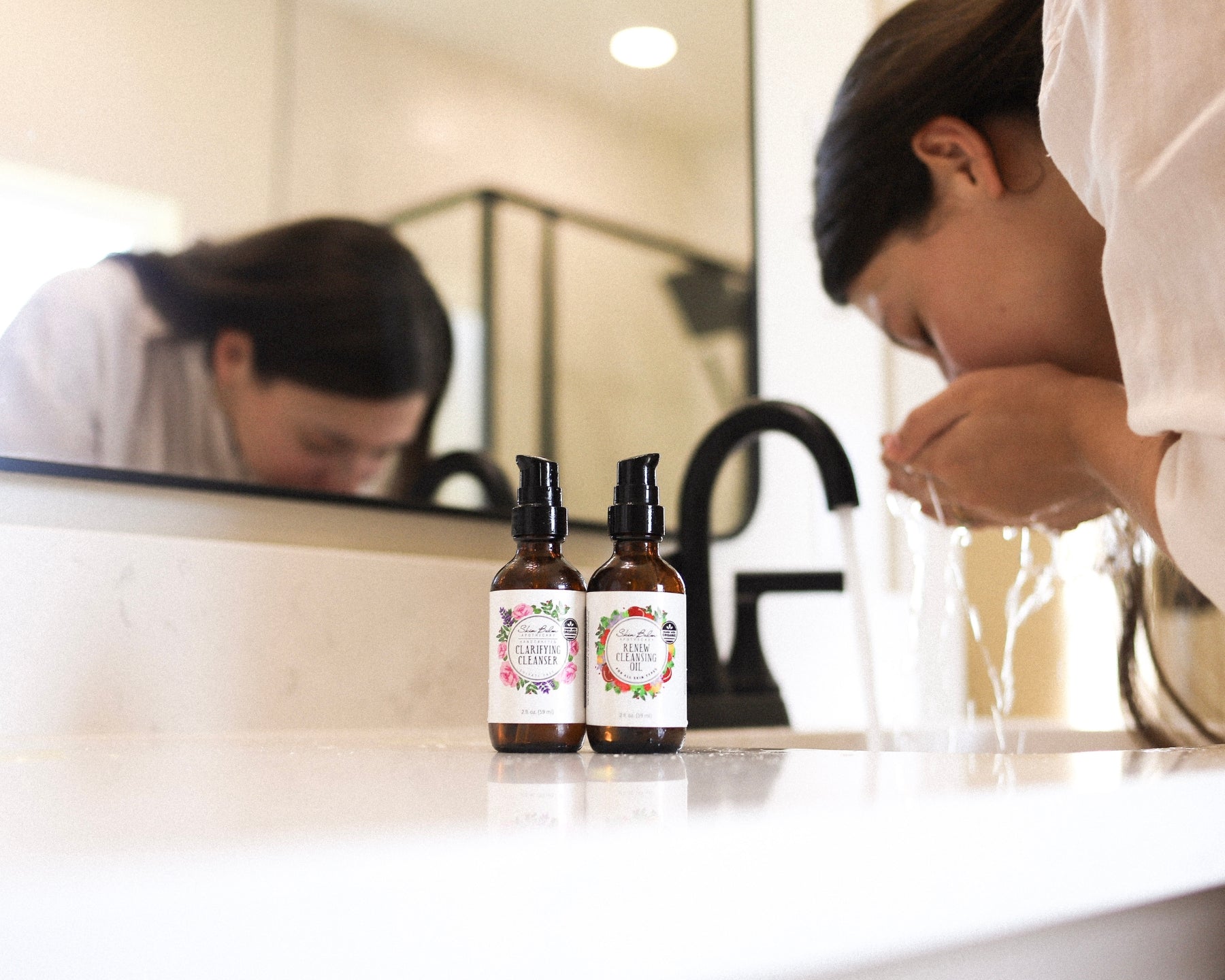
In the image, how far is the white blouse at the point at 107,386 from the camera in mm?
721

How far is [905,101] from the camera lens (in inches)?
30.0

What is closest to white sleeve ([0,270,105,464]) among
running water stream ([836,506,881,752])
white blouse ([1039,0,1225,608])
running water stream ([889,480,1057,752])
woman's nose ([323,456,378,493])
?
woman's nose ([323,456,378,493])

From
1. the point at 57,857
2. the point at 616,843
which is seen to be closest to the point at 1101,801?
the point at 616,843

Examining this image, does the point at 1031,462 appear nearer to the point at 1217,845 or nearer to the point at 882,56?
the point at 882,56

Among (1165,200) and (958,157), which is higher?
(958,157)

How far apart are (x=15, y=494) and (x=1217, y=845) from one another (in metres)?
0.71

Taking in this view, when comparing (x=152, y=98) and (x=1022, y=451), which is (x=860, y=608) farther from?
(x=152, y=98)

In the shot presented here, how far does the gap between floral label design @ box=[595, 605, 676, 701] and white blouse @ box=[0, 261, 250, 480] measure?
1.32ft

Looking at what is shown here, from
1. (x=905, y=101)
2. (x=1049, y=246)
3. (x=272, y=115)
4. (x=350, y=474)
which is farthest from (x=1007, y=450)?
(x=272, y=115)

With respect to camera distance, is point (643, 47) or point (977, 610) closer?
point (643, 47)

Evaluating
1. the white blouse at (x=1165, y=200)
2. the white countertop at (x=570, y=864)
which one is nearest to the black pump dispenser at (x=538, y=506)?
the white countertop at (x=570, y=864)

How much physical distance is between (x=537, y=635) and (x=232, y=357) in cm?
41

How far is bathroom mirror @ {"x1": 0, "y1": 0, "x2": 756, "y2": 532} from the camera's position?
76 cm

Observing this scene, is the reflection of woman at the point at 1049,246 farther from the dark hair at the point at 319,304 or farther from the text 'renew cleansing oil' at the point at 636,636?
the dark hair at the point at 319,304
